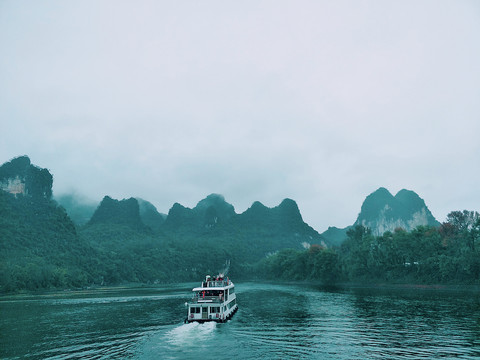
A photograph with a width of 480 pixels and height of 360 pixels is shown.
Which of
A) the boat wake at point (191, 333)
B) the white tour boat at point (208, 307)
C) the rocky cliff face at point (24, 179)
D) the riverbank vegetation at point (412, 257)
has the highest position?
the rocky cliff face at point (24, 179)

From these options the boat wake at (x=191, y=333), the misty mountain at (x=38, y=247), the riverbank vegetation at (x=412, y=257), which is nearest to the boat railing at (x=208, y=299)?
the boat wake at (x=191, y=333)

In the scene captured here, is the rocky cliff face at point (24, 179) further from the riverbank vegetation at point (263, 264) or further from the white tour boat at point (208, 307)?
the white tour boat at point (208, 307)

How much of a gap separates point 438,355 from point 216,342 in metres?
17.1

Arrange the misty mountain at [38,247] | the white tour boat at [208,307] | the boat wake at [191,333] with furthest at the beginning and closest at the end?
the misty mountain at [38,247]
the white tour boat at [208,307]
the boat wake at [191,333]

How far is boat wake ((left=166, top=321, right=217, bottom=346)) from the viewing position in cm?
3190

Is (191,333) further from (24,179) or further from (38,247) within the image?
(24,179)

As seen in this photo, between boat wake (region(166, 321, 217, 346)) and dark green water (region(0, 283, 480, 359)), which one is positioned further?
boat wake (region(166, 321, 217, 346))

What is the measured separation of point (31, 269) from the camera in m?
110

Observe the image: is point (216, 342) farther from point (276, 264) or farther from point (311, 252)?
point (276, 264)

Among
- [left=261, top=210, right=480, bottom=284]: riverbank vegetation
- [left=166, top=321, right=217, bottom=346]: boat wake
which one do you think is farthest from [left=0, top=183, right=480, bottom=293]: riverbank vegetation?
[left=166, top=321, right=217, bottom=346]: boat wake

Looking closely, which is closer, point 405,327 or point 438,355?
point 438,355

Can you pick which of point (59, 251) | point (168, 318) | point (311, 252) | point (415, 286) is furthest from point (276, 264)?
point (168, 318)

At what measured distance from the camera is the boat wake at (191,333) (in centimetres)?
3190

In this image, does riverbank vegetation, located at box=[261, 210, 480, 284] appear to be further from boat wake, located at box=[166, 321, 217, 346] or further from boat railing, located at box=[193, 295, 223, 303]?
boat wake, located at box=[166, 321, 217, 346]
